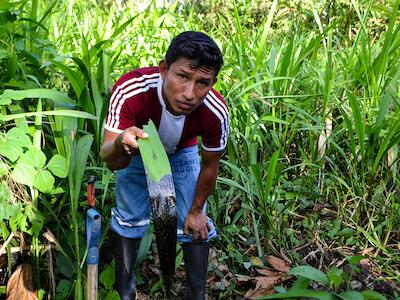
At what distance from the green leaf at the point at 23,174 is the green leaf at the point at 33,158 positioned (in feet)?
0.05

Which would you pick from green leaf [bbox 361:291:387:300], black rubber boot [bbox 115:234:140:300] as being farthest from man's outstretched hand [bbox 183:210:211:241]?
green leaf [bbox 361:291:387:300]

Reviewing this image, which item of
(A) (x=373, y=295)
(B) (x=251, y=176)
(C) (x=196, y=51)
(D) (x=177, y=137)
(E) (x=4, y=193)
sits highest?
(C) (x=196, y=51)

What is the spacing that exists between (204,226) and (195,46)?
717 mm

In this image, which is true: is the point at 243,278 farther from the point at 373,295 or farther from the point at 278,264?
the point at 373,295

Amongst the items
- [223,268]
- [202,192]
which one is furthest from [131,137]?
[223,268]

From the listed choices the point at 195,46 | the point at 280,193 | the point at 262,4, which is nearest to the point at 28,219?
the point at 195,46

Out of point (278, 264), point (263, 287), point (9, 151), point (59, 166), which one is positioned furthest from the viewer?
point (278, 264)

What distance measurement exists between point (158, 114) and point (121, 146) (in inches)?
11.7

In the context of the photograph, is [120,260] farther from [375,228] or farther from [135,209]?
[375,228]

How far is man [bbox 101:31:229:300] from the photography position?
1531 millimetres

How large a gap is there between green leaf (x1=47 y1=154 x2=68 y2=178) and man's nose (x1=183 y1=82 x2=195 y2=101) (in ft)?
2.16

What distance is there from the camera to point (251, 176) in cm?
244

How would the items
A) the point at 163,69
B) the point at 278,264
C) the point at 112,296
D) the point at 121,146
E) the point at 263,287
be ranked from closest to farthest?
1. the point at 121,146
2. the point at 163,69
3. the point at 112,296
4. the point at 263,287
5. the point at 278,264

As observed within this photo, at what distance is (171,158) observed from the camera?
188cm
